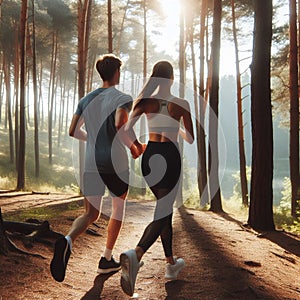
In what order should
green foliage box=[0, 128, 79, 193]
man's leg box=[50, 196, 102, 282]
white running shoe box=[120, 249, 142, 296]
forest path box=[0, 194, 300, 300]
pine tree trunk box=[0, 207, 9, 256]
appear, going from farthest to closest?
green foliage box=[0, 128, 79, 193] → pine tree trunk box=[0, 207, 9, 256] → forest path box=[0, 194, 300, 300] → man's leg box=[50, 196, 102, 282] → white running shoe box=[120, 249, 142, 296]

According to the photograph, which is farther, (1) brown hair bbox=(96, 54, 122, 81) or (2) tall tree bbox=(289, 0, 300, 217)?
(2) tall tree bbox=(289, 0, 300, 217)

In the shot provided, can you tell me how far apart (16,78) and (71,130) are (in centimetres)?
2477

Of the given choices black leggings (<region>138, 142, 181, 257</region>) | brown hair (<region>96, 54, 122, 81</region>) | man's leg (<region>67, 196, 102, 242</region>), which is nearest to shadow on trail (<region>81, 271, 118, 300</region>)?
man's leg (<region>67, 196, 102, 242</region>)

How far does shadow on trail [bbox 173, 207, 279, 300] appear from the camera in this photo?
131 inches

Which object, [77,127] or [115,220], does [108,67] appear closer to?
[77,127]

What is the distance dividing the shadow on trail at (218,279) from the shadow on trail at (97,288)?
655mm

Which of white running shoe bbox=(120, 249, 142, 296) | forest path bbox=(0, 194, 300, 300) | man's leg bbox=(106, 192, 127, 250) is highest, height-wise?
man's leg bbox=(106, 192, 127, 250)

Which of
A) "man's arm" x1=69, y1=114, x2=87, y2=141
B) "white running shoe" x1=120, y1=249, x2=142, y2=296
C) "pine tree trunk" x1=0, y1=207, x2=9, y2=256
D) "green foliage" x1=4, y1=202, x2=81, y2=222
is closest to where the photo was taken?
"white running shoe" x1=120, y1=249, x2=142, y2=296

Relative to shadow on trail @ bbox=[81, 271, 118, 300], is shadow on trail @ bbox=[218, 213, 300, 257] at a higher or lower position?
lower

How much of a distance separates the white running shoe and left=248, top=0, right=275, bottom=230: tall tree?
15.7 feet

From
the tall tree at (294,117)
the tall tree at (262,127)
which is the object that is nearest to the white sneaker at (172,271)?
the tall tree at (262,127)

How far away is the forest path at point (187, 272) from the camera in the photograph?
337 cm

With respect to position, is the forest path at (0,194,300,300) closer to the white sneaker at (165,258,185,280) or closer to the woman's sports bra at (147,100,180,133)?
the white sneaker at (165,258,185,280)

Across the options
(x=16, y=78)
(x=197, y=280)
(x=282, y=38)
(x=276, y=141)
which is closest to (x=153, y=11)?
(x=282, y=38)
